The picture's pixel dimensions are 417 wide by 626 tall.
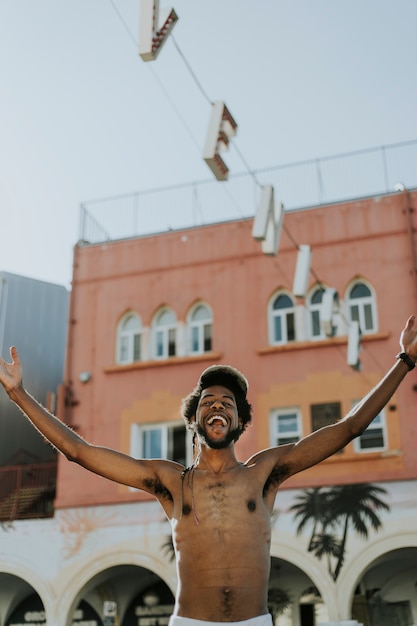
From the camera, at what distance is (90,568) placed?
802 inches

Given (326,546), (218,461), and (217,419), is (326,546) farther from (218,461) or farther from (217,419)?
(217,419)

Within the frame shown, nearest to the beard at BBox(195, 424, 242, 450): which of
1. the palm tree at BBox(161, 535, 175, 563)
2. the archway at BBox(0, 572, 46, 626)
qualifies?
the palm tree at BBox(161, 535, 175, 563)

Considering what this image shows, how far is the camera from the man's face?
4.61 meters

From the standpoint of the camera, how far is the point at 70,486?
840 inches

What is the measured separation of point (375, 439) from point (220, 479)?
15.5m

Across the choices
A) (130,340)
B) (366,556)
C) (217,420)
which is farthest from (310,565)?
(217,420)

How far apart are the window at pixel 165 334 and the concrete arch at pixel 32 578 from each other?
5.51 meters

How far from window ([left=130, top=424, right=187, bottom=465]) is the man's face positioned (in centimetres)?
1638

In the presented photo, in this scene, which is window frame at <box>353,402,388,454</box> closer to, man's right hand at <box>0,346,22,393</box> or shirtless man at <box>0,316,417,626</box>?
shirtless man at <box>0,316,417,626</box>

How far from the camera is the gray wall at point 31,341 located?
23891 mm

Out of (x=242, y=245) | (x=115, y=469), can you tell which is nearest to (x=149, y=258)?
(x=242, y=245)

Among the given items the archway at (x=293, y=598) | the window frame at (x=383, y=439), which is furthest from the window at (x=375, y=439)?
the archway at (x=293, y=598)

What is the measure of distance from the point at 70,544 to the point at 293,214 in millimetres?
8908

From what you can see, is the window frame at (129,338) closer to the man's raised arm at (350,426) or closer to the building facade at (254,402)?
the building facade at (254,402)
